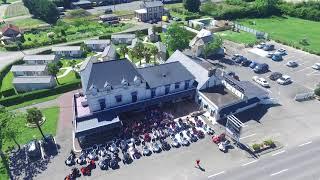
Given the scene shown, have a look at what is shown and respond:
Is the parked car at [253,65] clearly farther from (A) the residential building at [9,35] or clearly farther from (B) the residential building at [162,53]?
(A) the residential building at [9,35]

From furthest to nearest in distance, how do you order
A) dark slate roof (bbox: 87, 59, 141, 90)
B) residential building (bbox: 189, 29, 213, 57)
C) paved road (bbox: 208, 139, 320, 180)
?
residential building (bbox: 189, 29, 213, 57) < dark slate roof (bbox: 87, 59, 141, 90) < paved road (bbox: 208, 139, 320, 180)

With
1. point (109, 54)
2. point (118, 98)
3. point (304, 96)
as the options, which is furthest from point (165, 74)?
point (304, 96)

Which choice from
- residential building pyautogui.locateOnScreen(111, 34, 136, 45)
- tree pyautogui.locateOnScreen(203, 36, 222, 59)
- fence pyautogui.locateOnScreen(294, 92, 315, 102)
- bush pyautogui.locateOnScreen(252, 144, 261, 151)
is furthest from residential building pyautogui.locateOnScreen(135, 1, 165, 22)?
bush pyautogui.locateOnScreen(252, 144, 261, 151)

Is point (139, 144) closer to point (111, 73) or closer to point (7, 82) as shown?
point (111, 73)

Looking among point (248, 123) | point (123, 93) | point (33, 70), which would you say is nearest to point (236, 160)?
point (248, 123)

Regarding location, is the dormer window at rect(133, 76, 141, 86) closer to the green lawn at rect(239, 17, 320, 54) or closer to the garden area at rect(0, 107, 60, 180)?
the garden area at rect(0, 107, 60, 180)

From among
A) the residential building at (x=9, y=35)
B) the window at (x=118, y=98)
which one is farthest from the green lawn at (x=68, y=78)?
the residential building at (x=9, y=35)

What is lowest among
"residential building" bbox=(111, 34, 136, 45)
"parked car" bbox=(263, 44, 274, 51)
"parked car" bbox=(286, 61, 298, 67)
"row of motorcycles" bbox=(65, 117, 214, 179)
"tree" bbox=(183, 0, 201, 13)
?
"row of motorcycles" bbox=(65, 117, 214, 179)
